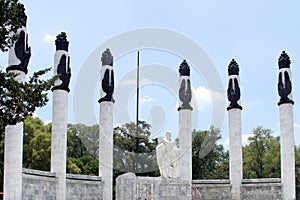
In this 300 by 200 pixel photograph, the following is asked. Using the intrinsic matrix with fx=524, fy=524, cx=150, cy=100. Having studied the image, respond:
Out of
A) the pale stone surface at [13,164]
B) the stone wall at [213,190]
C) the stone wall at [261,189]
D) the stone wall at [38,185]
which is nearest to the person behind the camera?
the pale stone surface at [13,164]

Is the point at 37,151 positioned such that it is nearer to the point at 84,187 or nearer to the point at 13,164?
the point at 84,187

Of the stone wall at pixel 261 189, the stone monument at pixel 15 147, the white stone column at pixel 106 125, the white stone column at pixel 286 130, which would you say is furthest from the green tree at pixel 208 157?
the stone monument at pixel 15 147

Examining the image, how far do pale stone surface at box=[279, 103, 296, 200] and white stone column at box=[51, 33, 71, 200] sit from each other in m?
9.91

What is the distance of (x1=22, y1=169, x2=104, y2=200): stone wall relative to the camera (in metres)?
18.0

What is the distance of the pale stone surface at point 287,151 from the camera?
2331 cm

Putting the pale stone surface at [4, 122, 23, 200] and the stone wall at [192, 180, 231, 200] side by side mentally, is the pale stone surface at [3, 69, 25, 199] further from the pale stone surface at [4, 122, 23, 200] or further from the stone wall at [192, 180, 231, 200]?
the stone wall at [192, 180, 231, 200]

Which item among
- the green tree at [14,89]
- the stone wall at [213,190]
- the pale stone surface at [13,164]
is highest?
the green tree at [14,89]

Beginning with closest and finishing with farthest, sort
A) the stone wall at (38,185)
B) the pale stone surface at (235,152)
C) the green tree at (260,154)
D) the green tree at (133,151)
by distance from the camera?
the stone wall at (38,185) < the pale stone surface at (235,152) < the green tree at (133,151) < the green tree at (260,154)

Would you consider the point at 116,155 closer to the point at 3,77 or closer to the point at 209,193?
the point at 209,193

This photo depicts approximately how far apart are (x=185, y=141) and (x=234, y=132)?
2.37 meters

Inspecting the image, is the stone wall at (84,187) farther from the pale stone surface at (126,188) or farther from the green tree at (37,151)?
the green tree at (37,151)

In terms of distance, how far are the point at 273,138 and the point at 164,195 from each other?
19.1 m

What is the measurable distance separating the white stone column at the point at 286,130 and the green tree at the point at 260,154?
37.9 feet

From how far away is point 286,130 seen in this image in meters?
24.0
